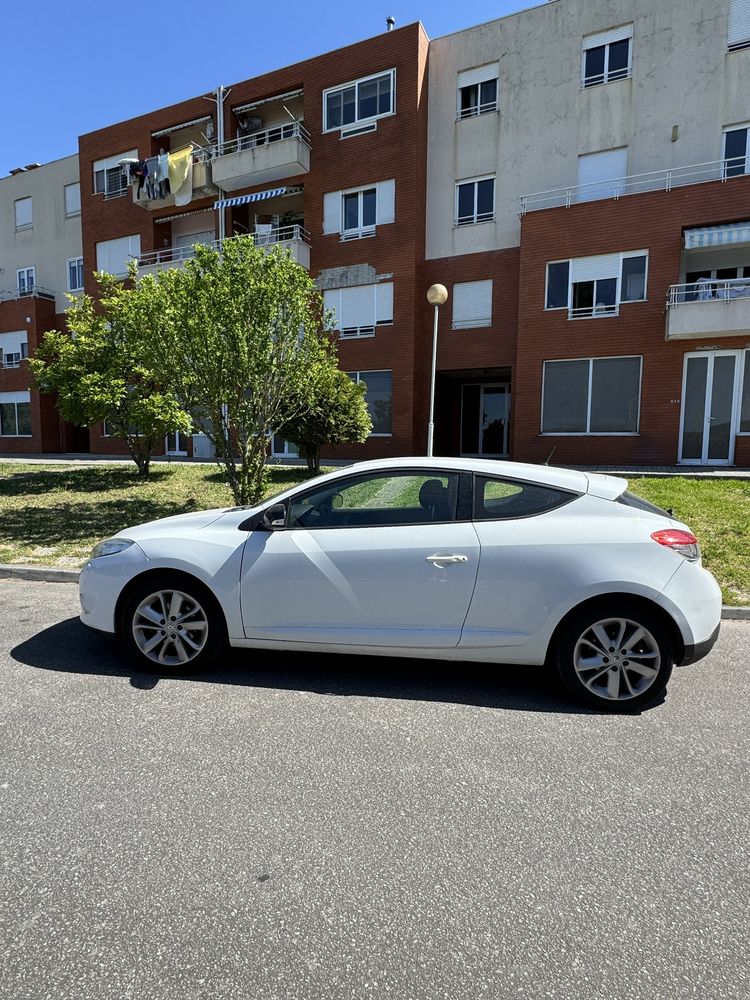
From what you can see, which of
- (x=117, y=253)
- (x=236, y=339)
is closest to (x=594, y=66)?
(x=236, y=339)

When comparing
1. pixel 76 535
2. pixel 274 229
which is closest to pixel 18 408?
pixel 274 229

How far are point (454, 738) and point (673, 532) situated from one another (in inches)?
71.1

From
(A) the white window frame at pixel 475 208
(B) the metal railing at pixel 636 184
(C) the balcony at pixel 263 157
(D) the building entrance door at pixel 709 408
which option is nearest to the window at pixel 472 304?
(A) the white window frame at pixel 475 208

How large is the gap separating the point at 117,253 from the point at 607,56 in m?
20.6

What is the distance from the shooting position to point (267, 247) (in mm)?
18953

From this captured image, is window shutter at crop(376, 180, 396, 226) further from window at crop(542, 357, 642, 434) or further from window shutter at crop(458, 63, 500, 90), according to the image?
window at crop(542, 357, 642, 434)

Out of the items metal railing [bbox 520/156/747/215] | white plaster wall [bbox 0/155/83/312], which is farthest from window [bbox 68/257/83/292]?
metal railing [bbox 520/156/747/215]

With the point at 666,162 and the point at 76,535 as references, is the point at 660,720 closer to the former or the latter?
the point at 76,535

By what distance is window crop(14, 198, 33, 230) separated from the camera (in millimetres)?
30000

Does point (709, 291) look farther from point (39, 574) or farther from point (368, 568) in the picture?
point (39, 574)

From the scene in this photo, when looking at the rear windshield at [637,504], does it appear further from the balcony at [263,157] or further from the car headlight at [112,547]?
the balcony at [263,157]

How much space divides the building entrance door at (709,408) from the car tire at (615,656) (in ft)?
49.4

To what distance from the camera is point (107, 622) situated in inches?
161

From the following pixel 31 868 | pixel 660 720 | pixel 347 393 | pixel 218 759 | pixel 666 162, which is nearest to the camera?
pixel 31 868
